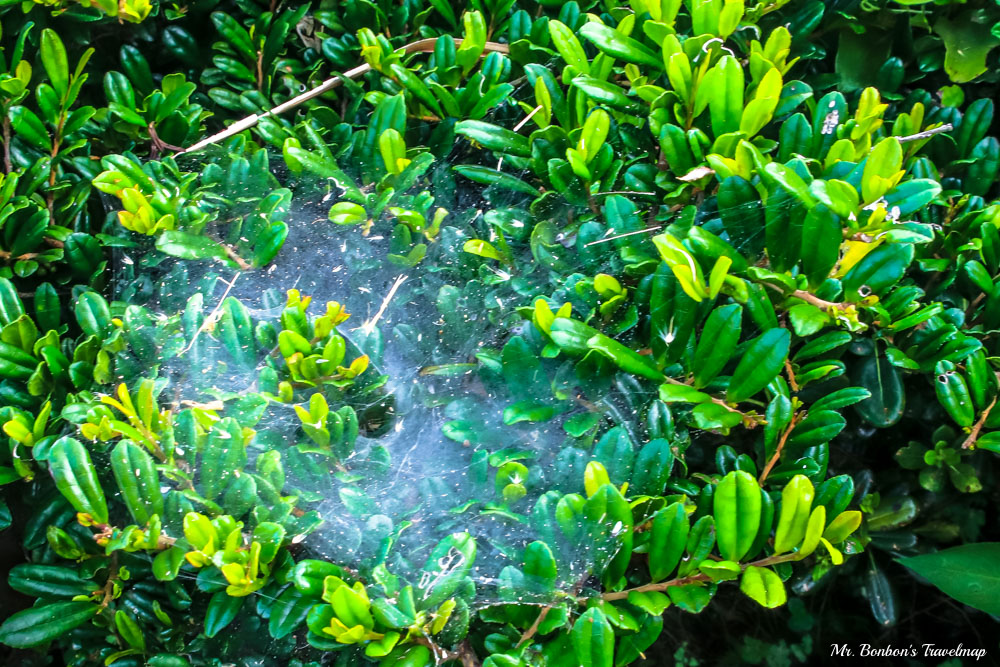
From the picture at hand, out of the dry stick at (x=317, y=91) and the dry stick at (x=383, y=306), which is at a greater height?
the dry stick at (x=317, y=91)

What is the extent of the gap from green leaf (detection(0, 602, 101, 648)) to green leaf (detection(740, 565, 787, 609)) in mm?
1234

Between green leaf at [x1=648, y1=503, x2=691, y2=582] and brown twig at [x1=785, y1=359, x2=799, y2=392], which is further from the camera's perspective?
brown twig at [x1=785, y1=359, x2=799, y2=392]

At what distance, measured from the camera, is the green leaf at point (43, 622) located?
4.46 ft

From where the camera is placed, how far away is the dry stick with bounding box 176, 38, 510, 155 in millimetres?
1735

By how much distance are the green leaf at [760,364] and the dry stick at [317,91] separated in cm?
101

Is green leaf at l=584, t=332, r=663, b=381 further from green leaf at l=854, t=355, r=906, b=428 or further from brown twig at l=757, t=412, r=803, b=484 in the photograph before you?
green leaf at l=854, t=355, r=906, b=428

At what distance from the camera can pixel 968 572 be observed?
5.18 feet

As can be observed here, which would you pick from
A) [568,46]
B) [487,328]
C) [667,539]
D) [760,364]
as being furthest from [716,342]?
[568,46]

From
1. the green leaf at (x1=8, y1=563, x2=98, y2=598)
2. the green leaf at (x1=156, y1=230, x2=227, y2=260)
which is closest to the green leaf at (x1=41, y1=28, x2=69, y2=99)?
the green leaf at (x1=156, y1=230, x2=227, y2=260)

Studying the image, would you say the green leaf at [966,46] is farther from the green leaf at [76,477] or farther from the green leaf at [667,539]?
the green leaf at [76,477]

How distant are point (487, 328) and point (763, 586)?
653 millimetres

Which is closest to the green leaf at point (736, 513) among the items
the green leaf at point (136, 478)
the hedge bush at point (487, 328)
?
the hedge bush at point (487, 328)

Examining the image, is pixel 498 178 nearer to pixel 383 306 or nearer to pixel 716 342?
pixel 383 306

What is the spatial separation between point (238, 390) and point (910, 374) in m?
1.45
